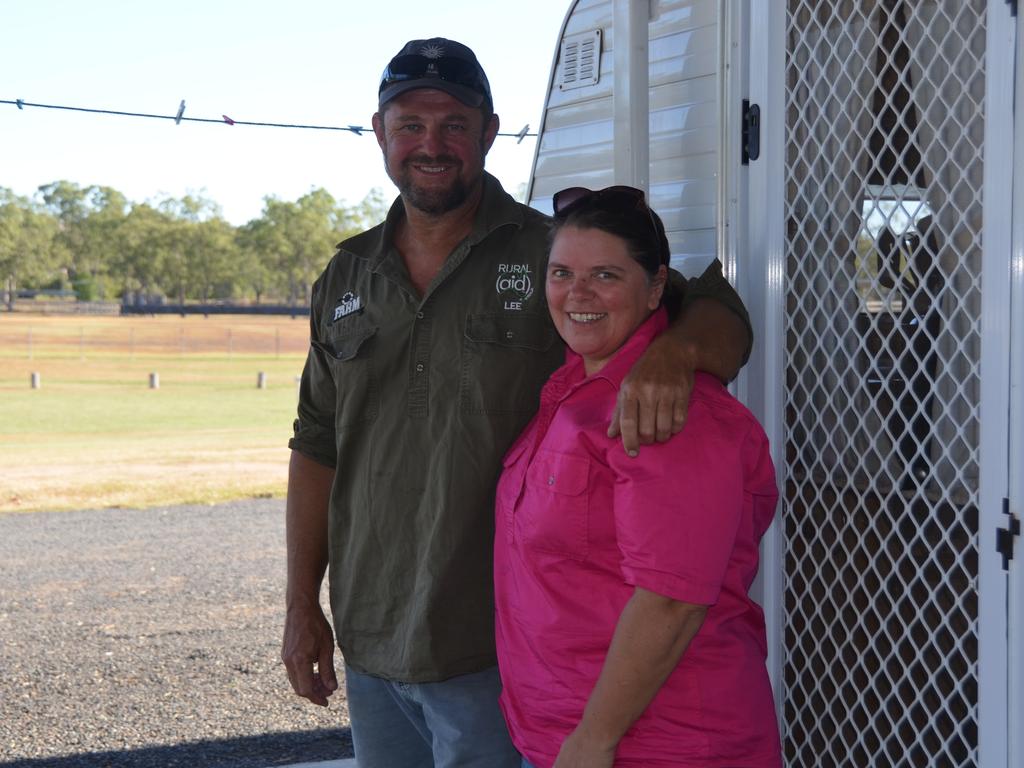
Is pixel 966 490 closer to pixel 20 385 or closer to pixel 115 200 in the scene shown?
pixel 20 385

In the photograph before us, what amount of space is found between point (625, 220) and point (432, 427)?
619mm

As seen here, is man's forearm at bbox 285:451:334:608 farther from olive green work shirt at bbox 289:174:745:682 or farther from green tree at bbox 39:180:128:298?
green tree at bbox 39:180:128:298

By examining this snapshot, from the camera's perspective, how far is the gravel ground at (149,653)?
16.5 ft

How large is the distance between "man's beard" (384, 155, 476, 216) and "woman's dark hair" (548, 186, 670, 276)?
519mm

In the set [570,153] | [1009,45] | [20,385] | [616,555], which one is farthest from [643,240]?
[20,385]

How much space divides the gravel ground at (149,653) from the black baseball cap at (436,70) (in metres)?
3.44

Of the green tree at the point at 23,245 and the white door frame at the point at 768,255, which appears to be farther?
the green tree at the point at 23,245

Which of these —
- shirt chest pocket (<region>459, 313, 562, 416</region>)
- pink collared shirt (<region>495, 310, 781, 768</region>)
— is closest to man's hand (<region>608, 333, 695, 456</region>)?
pink collared shirt (<region>495, 310, 781, 768</region>)

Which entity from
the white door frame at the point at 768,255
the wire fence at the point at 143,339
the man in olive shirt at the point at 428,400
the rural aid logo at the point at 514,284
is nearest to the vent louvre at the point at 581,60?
the white door frame at the point at 768,255

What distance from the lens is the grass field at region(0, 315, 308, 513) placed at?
45.1 feet

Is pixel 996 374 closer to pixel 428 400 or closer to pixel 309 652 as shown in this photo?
pixel 428 400

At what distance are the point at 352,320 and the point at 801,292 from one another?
975mm

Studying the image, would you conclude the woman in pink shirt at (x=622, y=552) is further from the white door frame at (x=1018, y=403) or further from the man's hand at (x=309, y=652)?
the man's hand at (x=309, y=652)

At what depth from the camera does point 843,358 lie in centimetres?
225
